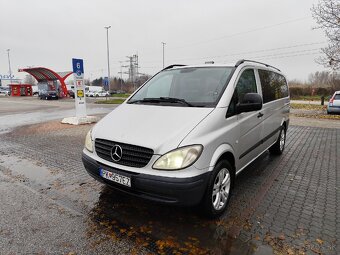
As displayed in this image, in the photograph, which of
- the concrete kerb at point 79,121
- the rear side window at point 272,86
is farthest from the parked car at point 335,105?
the concrete kerb at point 79,121

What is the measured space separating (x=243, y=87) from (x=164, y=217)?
7.31 feet

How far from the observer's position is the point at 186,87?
13.3ft

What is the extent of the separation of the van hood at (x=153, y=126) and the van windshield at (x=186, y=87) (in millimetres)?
236

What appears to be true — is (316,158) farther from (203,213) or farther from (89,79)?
(89,79)

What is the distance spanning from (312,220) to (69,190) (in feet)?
11.7

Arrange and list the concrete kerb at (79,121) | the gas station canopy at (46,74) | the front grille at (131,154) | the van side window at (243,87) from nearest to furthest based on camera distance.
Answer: the front grille at (131,154) < the van side window at (243,87) < the concrete kerb at (79,121) < the gas station canopy at (46,74)

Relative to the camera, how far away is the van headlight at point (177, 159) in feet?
9.20

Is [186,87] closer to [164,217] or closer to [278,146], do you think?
[164,217]

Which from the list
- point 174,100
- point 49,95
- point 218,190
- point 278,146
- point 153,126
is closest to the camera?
point 153,126

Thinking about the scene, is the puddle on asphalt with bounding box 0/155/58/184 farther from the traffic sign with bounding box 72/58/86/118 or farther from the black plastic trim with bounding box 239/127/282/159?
the traffic sign with bounding box 72/58/86/118

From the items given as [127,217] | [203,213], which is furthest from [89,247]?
[203,213]

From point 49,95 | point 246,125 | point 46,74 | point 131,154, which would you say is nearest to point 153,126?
point 131,154

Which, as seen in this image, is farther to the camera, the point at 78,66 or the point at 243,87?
the point at 78,66

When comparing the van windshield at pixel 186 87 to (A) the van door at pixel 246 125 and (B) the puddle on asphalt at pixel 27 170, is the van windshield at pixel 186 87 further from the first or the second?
(B) the puddle on asphalt at pixel 27 170
